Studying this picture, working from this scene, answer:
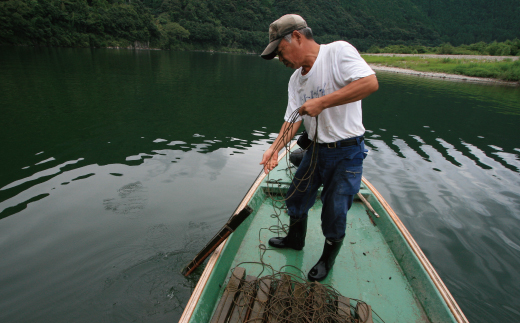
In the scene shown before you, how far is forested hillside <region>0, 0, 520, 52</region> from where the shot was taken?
5772 cm

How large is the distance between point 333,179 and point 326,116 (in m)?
0.61

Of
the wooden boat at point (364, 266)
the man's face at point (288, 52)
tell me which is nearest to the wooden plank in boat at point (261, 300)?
the wooden boat at point (364, 266)

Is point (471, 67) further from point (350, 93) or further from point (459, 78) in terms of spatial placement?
point (350, 93)

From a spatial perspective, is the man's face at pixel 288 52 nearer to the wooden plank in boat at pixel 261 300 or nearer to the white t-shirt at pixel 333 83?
the white t-shirt at pixel 333 83

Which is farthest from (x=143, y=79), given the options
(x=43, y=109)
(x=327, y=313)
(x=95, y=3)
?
(x=95, y=3)

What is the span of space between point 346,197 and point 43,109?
13339mm

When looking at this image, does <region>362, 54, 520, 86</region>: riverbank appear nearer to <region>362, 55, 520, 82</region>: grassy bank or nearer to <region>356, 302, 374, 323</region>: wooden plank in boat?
<region>362, 55, 520, 82</region>: grassy bank

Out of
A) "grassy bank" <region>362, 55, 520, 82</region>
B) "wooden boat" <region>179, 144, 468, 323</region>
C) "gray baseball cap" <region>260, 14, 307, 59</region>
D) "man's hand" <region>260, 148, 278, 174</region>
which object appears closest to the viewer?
"gray baseball cap" <region>260, 14, 307, 59</region>

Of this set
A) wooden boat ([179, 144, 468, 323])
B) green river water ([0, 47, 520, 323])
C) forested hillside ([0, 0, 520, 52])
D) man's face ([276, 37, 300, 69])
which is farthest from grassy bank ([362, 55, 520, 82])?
forested hillside ([0, 0, 520, 52])

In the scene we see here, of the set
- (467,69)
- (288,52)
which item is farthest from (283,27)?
(467,69)

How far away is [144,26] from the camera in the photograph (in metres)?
82.2

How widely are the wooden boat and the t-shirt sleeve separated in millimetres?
2111

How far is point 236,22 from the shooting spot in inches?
5315

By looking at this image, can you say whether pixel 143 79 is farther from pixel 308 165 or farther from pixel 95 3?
pixel 95 3
